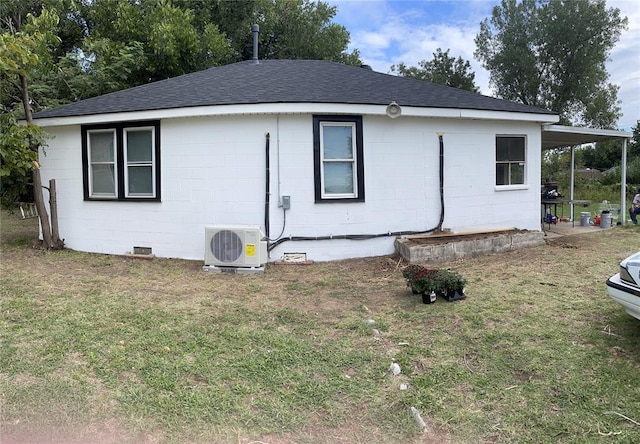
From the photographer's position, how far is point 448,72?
32.1 meters

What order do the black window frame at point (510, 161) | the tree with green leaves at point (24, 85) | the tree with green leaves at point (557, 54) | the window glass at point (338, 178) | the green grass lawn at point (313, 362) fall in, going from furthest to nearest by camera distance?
the tree with green leaves at point (557, 54), the black window frame at point (510, 161), the window glass at point (338, 178), the tree with green leaves at point (24, 85), the green grass lawn at point (313, 362)

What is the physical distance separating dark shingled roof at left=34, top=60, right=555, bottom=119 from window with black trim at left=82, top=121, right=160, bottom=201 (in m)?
0.42

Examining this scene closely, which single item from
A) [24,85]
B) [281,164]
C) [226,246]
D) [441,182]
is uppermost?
[24,85]

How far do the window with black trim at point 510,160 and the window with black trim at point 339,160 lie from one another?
323 centimetres

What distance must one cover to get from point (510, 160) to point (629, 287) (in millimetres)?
6031

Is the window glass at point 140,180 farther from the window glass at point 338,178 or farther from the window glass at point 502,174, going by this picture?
the window glass at point 502,174

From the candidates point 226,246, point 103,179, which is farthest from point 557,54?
point 103,179

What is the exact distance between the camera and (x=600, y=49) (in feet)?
80.9

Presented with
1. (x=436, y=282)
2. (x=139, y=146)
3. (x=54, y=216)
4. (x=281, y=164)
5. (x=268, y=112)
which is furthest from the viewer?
(x=54, y=216)

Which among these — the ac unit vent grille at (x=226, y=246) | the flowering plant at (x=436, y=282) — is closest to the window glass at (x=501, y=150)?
the flowering plant at (x=436, y=282)

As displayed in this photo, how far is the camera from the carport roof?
9.93 metres

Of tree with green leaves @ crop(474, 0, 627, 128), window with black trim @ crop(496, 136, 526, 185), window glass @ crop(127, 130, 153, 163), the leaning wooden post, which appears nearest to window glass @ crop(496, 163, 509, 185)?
window with black trim @ crop(496, 136, 526, 185)

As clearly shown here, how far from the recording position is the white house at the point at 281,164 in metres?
7.32

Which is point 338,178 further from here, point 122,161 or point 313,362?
point 313,362
